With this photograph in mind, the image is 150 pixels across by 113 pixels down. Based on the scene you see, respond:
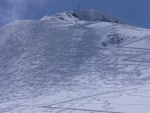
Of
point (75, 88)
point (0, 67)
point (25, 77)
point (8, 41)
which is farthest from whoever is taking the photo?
point (8, 41)

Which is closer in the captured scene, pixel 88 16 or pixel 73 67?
pixel 73 67

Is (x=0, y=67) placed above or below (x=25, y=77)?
above

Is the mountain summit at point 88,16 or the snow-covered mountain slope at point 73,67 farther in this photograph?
the mountain summit at point 88,16

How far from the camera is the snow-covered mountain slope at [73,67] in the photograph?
1107 cm

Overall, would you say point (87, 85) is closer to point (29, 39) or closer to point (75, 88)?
point (75, 88)

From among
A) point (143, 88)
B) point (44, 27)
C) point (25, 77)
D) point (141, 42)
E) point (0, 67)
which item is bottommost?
point (143, 88)

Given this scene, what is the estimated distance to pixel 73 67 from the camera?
640 inches

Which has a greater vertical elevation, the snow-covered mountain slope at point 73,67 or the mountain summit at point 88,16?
the mountain summit at point 88,16

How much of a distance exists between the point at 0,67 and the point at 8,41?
3.35 metres

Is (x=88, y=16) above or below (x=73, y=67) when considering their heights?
above

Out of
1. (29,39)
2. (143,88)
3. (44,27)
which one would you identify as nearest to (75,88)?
(143,88)

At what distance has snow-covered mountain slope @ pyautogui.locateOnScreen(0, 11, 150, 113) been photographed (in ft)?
36.3

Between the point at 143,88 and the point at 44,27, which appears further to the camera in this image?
the point at 44,27

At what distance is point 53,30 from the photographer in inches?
850
